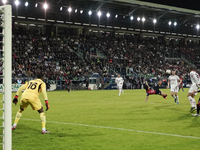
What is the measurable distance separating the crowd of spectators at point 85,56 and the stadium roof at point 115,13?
2905 millimetres

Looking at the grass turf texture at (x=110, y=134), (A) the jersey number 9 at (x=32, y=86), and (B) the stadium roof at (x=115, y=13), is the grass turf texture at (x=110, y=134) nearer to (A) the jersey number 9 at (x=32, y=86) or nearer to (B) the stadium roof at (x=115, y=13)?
(A) the jersey number 9 at (x=32, y=86)

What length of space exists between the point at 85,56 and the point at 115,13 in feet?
36.5

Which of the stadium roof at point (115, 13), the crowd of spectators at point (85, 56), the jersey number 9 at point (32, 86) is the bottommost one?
the jersey number 9 at point (32, 86)

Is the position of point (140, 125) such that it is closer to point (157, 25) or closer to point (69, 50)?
point (69, 50)

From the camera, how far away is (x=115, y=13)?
51.0m

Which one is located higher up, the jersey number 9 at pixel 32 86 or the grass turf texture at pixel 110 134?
the jersey number 9 at pixel 32 86

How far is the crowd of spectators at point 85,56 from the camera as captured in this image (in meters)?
38.3

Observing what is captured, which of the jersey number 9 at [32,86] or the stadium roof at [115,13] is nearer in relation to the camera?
the jersey number 9 at [32,86]

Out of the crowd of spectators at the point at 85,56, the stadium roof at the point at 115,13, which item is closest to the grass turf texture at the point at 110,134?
the crowd of spectators at the point at 85,56

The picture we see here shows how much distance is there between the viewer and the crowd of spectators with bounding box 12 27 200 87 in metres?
38.3

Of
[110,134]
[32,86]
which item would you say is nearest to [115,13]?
[32,86]

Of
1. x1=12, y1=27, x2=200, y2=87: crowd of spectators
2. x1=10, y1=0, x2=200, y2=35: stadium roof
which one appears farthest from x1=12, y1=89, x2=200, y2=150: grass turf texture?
x1=10, y1=0, x2=200, y2=35: stadium roof

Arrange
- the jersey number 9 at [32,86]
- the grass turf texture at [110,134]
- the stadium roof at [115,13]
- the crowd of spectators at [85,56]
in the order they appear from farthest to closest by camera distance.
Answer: the stadium roof at [115,13] → the crowd of spectators at [85,56] → the jersey number 9 at [32,86] → the grass turf texture at [110,134]

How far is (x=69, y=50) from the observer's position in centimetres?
4484
